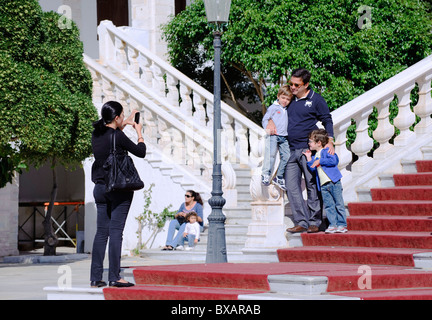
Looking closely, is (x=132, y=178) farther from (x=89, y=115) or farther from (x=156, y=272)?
(x=89, y=115)

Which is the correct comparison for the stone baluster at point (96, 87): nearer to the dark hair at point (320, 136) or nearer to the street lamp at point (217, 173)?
the street lamp at point (217, 173)

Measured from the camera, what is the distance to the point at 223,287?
27.4 feet

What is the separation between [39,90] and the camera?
14.8 meters

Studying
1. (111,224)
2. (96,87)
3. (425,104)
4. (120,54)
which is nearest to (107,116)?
(111,224)

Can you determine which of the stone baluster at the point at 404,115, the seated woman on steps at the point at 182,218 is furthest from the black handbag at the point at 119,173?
the seated woman on steps at the point at 182,218

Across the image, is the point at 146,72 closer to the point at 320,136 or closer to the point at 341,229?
the point at 320,136

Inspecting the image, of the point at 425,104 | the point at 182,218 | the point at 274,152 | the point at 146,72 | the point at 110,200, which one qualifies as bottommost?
the point at 110,200

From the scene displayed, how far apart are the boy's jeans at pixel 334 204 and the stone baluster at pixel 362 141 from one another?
1.44m

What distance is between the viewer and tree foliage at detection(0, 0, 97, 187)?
1421 centimetres

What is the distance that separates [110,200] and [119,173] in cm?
30

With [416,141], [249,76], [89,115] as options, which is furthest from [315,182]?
[249,76]

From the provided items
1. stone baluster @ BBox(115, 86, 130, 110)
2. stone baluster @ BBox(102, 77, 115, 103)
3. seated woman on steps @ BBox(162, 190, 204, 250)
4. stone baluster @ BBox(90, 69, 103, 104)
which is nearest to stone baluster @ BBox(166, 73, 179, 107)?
stone baluster @ BBox(115, 86, 130, 110)

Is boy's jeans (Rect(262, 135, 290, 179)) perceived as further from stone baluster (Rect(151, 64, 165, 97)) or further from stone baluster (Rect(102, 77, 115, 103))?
stone baluster (Rect(151, 64, 165, 97))
